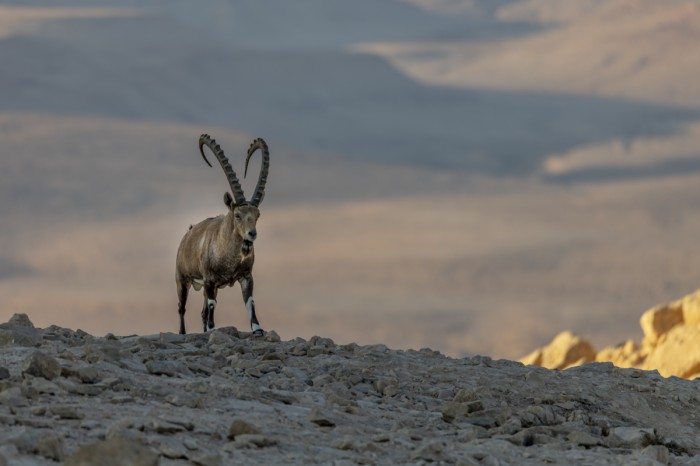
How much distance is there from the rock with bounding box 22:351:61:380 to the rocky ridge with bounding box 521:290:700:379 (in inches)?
1606

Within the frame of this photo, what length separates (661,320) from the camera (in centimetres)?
5738

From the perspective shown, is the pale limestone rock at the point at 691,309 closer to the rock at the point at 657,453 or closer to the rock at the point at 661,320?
the rock at the point at 661,320

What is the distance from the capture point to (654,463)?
15.5 metres

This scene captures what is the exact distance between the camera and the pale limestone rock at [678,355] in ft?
173

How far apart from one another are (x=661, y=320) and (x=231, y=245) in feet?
125

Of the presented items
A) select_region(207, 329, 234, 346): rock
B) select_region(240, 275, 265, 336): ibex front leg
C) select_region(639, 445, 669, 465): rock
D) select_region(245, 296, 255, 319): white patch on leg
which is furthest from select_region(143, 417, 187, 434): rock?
A: select_region(245, 296, 255, 319): white patch on leg

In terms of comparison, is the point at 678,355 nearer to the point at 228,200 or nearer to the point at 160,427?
the point at 228,200

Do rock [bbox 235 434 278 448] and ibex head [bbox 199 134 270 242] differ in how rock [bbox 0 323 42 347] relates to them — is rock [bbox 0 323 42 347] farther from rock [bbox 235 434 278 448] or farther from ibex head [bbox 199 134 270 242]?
rock [bbox 235 434 278 448]

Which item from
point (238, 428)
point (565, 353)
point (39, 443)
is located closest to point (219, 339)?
point (238, 428)

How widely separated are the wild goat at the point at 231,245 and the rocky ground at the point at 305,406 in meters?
1.56

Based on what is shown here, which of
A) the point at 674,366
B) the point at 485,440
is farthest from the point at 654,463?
the point at 674,366

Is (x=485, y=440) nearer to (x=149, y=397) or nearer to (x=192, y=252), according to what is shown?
(x=149, y=397)

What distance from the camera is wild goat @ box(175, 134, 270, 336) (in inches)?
877

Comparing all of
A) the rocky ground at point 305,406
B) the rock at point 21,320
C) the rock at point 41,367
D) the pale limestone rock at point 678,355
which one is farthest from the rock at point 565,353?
the rock at point 41,367
